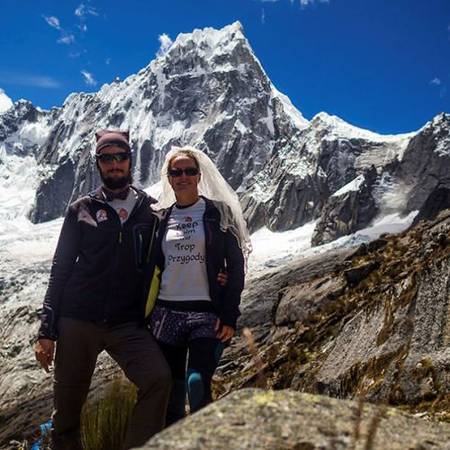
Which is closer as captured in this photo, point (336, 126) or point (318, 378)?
point (318, 378)

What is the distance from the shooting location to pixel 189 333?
18.4 feet

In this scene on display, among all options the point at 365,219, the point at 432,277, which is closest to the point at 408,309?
the point at 432,277

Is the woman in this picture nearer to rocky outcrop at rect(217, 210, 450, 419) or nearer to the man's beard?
the man's beard

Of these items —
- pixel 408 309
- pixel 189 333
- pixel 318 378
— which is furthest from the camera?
pixel 318 378

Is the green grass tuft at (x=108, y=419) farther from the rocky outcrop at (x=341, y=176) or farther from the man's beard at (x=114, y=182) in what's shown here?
the rocky outcrop at (x=341, y=176)

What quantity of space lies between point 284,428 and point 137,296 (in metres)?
3.35

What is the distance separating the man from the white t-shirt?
233 millimetres

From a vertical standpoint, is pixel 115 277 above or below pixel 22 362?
above

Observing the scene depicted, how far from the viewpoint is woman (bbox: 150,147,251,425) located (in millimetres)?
5480

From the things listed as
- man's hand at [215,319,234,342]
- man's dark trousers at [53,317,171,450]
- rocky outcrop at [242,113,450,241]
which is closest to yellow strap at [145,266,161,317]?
man's dark trousers at [53,317,171,450]

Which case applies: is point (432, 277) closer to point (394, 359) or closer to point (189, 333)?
point (394, 359)

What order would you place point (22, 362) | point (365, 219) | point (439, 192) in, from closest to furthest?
1. point (439, 192)
2. point (22, 362)
3. point (365, 219)

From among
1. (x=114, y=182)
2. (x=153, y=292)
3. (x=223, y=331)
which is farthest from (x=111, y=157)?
(x=223, y=331)

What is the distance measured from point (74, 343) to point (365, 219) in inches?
4970
